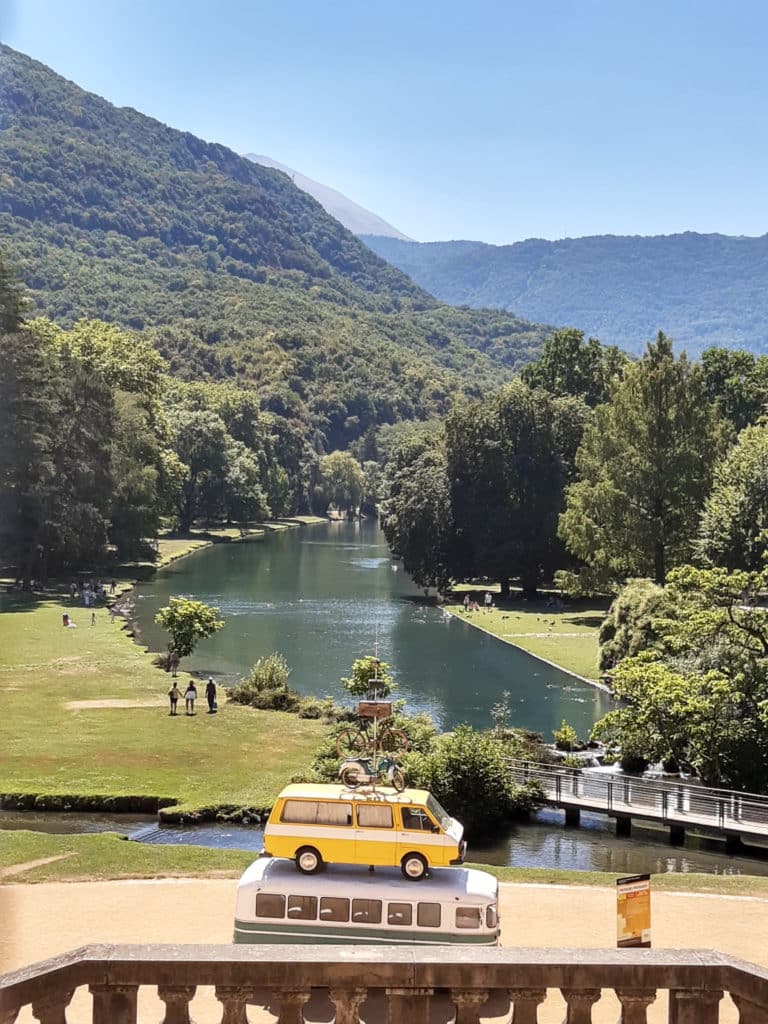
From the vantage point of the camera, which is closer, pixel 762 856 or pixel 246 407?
pixel 762 856

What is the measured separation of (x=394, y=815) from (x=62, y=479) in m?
62.5

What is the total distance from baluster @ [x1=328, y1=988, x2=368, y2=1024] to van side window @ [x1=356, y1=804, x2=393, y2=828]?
8454 mm

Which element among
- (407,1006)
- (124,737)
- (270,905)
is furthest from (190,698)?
(407,1006)

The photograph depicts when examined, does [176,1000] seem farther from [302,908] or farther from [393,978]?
[302,908]

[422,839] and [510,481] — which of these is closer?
[422,839]

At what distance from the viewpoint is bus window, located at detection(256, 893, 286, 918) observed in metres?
14.6

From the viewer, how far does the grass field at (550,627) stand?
53562mm

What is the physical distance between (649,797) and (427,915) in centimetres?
1413

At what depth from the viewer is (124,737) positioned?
3325cm

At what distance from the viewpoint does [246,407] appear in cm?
15438

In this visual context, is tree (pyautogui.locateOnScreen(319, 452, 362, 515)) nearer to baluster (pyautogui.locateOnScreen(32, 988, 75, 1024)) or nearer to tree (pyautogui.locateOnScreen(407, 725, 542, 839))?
tree (pyautogui.locateOnScreen(407, 725, 542, 839))

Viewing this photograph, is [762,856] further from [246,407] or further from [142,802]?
[246,407]

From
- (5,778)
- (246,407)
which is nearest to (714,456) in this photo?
(5,778)

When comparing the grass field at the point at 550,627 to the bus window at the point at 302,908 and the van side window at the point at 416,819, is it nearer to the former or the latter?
the van side window at the point at 416,819
